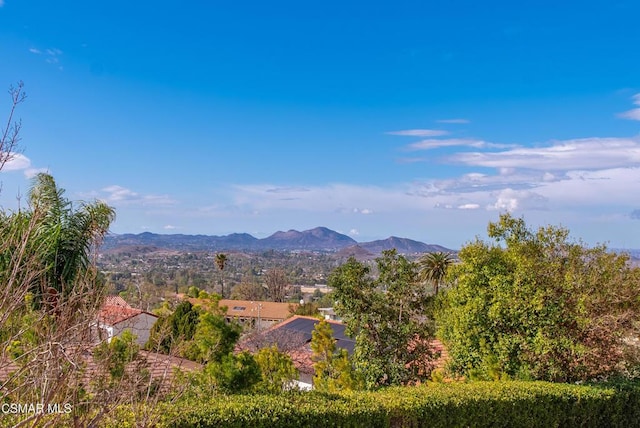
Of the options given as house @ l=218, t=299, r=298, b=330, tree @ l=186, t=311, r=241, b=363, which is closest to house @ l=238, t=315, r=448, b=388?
tree @ l=186, t=311, r=241, b=363

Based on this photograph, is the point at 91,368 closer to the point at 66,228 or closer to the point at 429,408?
the point at 66,228

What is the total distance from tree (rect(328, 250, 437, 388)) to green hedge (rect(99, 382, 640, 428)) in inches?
104

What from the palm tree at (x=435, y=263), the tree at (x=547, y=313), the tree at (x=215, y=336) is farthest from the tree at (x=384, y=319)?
the palm tree at (x=435, y=263)

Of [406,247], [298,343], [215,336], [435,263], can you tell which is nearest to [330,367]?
[215,336]

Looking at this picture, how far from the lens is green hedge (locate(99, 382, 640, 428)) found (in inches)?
228

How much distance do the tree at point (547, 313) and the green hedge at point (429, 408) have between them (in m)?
0.85

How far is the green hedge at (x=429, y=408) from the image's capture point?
5801mm

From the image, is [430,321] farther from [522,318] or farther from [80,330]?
[80,330]

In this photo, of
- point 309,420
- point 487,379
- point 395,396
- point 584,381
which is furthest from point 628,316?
point 309,420

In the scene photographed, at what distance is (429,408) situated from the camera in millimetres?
7199

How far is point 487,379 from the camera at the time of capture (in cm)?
984

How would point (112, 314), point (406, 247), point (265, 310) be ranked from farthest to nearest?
point (406, 247) < point (265, 310) < point (112, 314)

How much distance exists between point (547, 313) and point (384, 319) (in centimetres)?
310

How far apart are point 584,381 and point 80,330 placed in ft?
28.9
